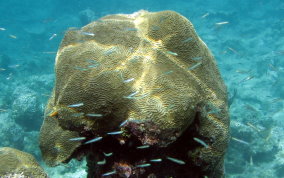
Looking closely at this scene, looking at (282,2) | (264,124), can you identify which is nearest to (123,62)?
(264,124)

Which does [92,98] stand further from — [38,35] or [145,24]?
[38,35]

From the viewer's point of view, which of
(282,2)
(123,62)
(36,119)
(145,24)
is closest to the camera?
(123,62)

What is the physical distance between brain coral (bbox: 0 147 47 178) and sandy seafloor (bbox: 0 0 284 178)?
9.60 ft

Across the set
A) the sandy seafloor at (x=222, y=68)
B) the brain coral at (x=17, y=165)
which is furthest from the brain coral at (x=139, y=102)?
the sandy seafloor at (x=222, y=68)

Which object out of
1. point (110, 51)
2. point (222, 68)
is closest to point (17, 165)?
point (110, 51)

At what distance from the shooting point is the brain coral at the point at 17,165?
3689 mm

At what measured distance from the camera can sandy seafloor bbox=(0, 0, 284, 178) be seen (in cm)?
1044

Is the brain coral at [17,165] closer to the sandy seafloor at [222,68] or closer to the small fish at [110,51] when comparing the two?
the small fish at [110,51]

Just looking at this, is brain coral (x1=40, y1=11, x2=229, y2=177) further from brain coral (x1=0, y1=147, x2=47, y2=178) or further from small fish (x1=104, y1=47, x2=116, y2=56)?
brain coral (x1=0, y1=147, x2=47, y2=178)

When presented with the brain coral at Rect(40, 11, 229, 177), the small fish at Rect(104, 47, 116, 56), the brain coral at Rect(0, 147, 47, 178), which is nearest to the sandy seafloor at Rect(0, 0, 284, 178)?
the brain coral at Rect(40, 11, 229, 177)

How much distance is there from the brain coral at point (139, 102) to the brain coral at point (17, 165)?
437 mm

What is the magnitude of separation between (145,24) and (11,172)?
331 centimetres

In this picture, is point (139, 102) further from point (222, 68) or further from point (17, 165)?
point (222, 68)

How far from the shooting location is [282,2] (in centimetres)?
3878
